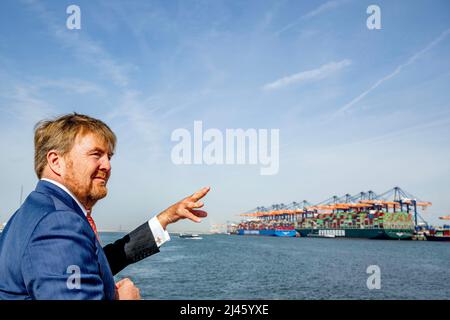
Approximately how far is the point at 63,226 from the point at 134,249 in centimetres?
151

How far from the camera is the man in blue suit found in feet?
4.17

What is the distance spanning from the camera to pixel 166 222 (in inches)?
104

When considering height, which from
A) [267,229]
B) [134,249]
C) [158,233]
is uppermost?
[158,233]

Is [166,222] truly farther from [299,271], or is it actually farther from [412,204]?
[412,204]

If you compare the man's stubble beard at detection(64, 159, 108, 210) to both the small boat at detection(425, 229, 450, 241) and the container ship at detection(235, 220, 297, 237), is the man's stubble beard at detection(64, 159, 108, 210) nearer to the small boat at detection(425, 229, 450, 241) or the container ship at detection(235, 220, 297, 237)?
the small boat at detection(425, 229, 450, 241)

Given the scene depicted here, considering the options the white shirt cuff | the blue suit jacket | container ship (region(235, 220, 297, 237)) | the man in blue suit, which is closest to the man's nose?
the man in blue suit

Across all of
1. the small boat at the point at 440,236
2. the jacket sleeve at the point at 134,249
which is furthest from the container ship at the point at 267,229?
the jacket sleeve at the point at 134,249

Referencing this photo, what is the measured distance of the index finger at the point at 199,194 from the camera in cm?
232

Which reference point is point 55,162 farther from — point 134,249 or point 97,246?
point 134,249

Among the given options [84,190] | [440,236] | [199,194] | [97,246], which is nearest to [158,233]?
[199,194]

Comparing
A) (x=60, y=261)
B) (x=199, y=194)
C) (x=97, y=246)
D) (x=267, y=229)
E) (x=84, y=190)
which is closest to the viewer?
(x=60, y=261)

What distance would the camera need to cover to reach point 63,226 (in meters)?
1.32

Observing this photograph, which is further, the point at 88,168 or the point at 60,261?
the point at 88,168
